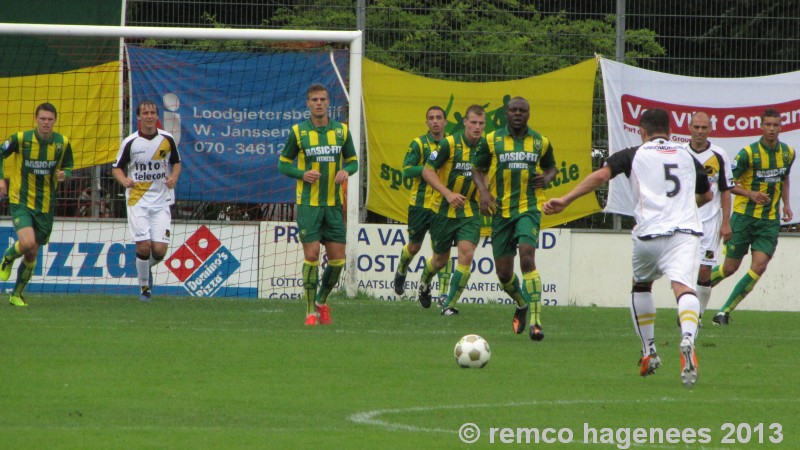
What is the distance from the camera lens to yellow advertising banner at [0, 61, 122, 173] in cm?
1809

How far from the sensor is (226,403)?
7688 millimetres

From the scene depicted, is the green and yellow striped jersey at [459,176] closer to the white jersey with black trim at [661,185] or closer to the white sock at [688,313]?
the white jersey with black trim at [661,185]

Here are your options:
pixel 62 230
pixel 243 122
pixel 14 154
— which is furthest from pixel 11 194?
pixel 243 122

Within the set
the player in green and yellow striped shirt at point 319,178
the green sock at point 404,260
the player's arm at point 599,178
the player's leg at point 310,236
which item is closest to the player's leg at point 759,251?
the green sock at point 404,260

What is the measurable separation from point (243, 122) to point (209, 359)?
346 inches

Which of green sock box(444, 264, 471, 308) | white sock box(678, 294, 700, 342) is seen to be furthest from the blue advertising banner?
white sock box(678, 294, 700, 342)

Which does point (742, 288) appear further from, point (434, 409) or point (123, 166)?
point (434, 409)

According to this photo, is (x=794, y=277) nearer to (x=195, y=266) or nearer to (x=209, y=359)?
(x=195, y=266)

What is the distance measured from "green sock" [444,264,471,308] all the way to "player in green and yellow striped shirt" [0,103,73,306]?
4593 mm

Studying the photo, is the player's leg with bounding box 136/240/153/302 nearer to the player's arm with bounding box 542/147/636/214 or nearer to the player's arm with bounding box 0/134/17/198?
the player's arm with bounding box 0/134/17/198

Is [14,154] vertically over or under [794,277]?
over

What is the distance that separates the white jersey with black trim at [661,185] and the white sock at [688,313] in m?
0.46

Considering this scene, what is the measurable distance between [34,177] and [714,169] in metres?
7.59

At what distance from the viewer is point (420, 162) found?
16.0 m
